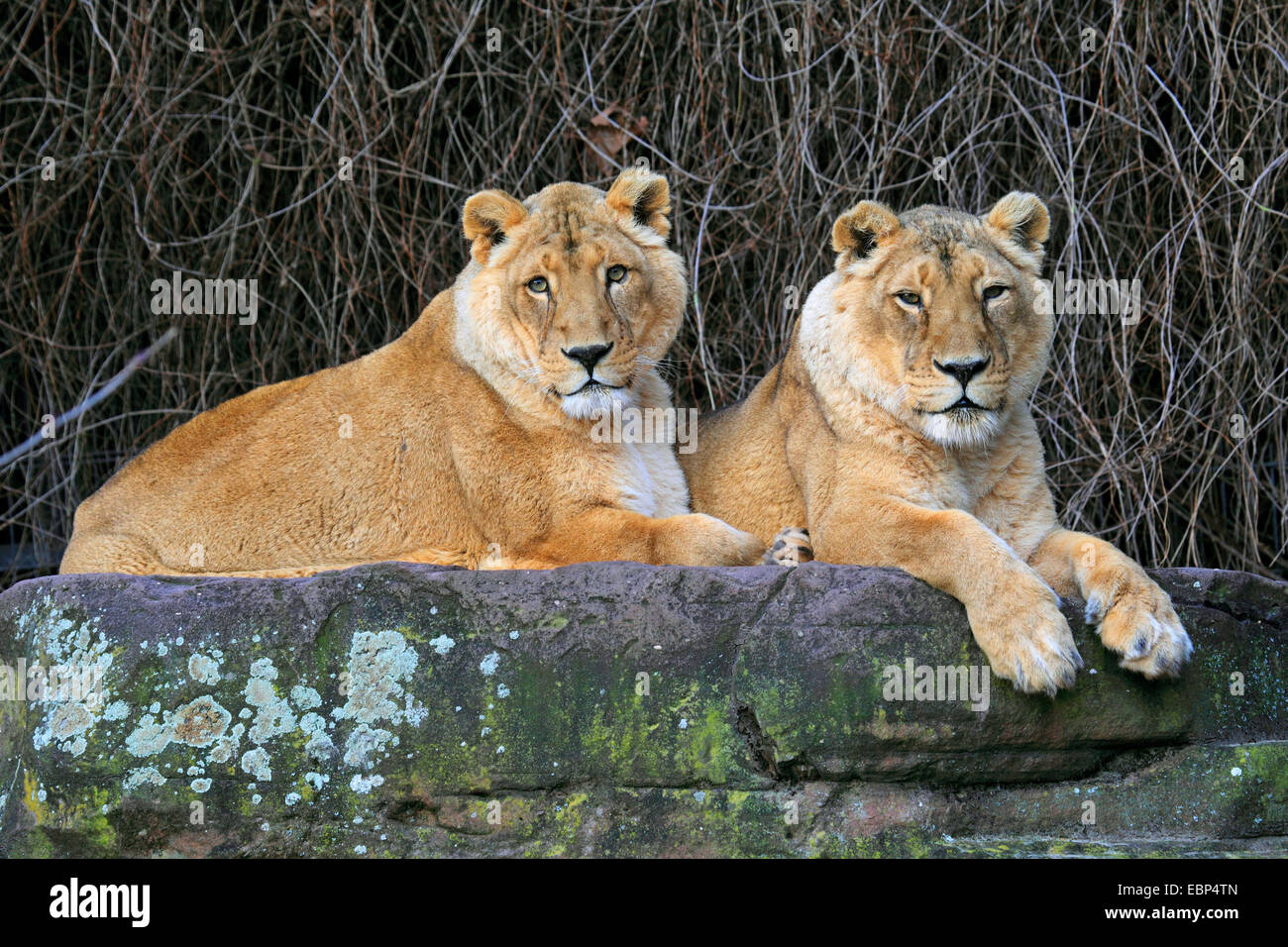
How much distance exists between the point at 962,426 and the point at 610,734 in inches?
54.2

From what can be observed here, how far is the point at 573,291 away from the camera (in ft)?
14.2

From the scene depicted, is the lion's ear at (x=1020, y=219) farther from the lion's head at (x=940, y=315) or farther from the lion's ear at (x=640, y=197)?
the lion's ear at (x=640, y=197)

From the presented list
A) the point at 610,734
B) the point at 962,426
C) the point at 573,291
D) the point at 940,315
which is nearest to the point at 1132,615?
the point at 962,426

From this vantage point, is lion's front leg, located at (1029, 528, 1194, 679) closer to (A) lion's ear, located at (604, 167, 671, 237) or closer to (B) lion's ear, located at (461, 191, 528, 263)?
(A) lion's ear, located at (604, 167, 671, 237)

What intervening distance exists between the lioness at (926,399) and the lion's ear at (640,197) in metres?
0.61

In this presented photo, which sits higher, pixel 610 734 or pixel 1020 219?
pixel 1020 219

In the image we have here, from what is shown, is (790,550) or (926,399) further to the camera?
(790,550)

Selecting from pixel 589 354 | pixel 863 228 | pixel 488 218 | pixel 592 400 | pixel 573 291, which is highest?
pixel 488 218

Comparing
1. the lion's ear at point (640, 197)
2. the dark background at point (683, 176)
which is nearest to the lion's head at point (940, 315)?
the lion's ear at point (640, 197)

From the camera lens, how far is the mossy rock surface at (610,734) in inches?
131

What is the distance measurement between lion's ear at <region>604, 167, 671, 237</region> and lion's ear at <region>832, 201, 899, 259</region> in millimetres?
637

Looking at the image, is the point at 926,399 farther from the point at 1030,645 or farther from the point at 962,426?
the point at 1030,645

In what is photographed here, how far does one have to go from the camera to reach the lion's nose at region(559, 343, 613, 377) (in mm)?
4258

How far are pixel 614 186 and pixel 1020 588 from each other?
199 centimetres
